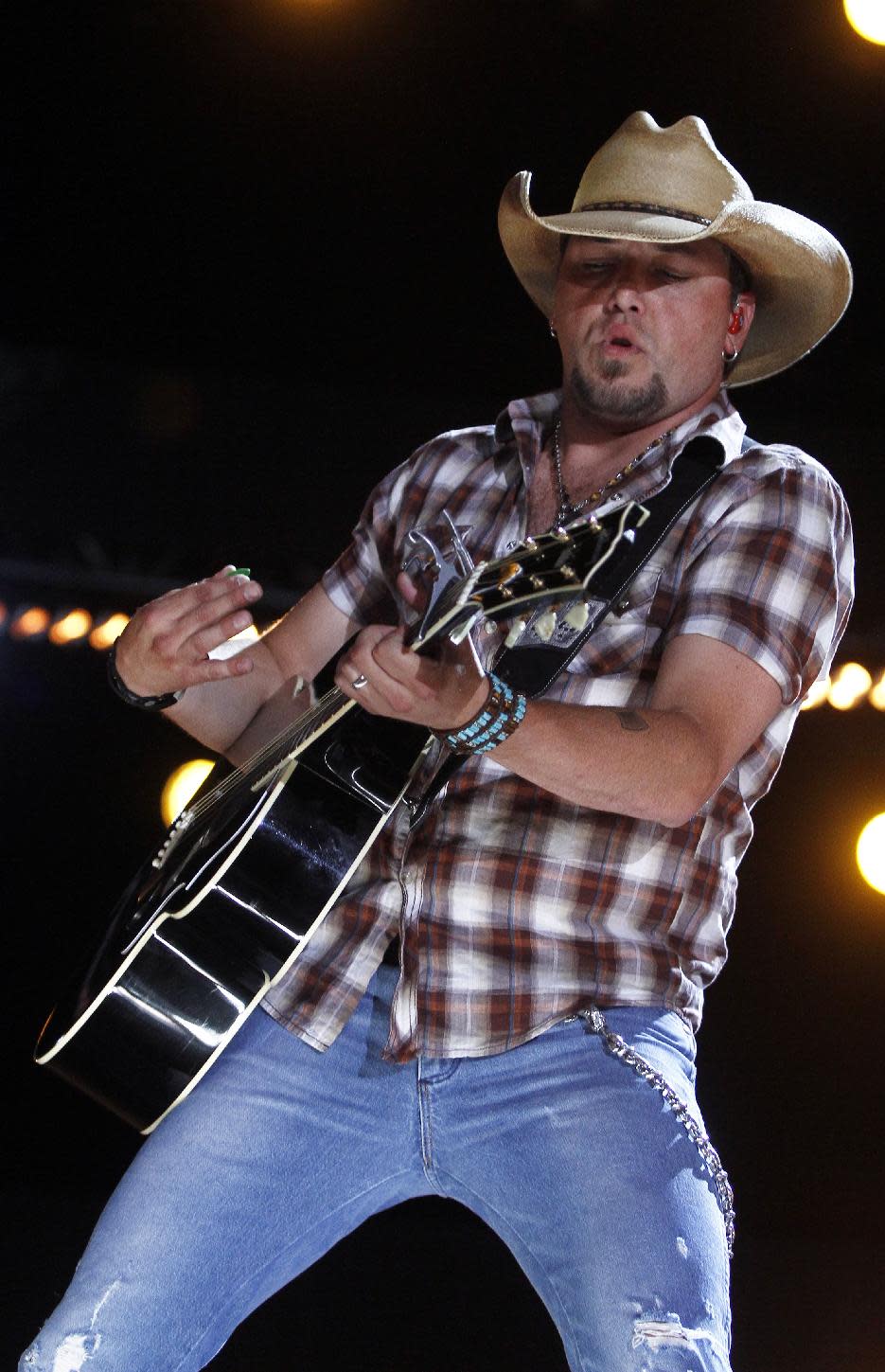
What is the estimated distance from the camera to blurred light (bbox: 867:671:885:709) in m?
3.94

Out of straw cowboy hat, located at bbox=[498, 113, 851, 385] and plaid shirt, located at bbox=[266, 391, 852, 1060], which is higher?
straw cowboy hat, located at bbox=[498, 113, 851, 385]

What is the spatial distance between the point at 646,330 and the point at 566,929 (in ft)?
3.13

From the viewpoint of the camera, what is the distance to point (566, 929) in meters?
1.92

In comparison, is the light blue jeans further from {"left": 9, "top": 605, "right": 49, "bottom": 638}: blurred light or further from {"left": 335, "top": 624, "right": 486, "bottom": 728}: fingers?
{"left": 9, "top": 605, "right": 49, "bottom": 638}: blurred light

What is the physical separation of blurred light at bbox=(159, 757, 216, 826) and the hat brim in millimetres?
1904

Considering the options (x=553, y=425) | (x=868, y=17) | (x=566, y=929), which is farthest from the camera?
(x=868, y=17)

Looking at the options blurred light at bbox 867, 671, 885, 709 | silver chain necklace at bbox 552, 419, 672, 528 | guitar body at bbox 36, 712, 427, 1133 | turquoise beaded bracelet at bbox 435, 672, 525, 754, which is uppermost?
blurred light at bbox 867, 671, 885, 709

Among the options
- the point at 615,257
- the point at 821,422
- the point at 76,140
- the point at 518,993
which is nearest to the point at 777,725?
the point at 518,993

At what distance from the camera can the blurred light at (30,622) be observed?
3.96 meters

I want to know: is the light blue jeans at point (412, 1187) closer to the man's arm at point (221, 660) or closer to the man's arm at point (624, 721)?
the man's arm at point (624, 721)

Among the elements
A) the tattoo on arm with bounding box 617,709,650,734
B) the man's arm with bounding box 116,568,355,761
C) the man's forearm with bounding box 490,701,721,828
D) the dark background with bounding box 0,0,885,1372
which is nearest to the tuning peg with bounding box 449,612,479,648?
the man's forearm with bounding box 490,701,721,828

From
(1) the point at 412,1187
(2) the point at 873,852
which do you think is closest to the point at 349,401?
(2) the point at 873,852

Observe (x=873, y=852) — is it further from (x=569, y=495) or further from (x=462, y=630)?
(x=462, y=630)

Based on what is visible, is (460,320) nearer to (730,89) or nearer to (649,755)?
(730,89)
